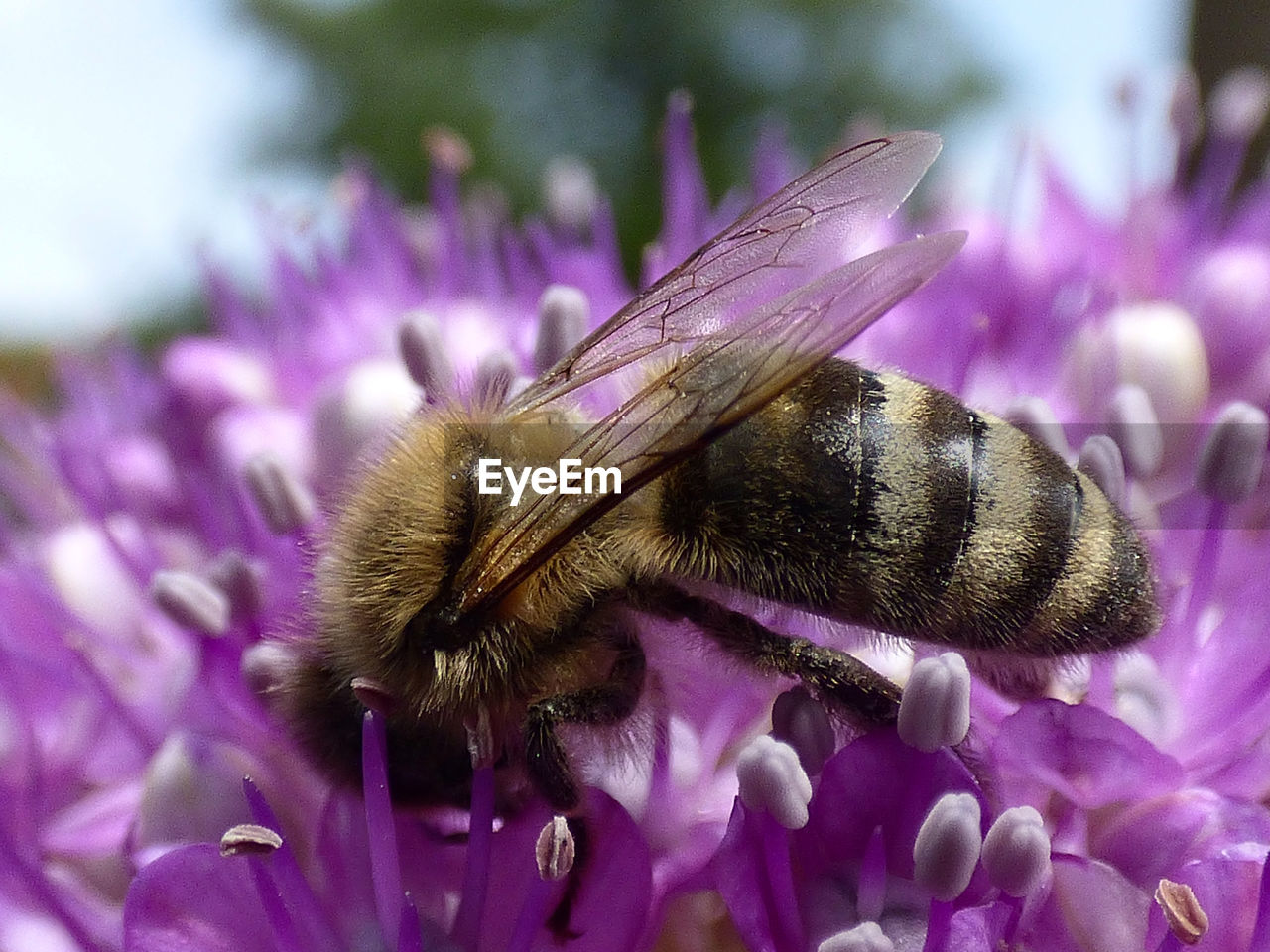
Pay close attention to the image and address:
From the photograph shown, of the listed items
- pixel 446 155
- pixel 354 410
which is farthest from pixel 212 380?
pixel 446 155

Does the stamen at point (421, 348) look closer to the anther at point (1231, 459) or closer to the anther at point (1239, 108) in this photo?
the anther at point (1231, 459)

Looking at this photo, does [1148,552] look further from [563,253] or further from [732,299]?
[563,253]

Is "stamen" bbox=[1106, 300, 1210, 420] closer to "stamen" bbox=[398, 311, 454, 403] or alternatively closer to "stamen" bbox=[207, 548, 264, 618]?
"stamen" bbox=[398, 311, 454, 403]

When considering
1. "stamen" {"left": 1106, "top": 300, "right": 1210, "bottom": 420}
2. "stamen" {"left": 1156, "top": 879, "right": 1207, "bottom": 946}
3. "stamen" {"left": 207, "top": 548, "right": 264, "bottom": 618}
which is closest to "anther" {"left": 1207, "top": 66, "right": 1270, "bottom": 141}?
"stamen" {"left": 1106, "top": 300, "right": 1210, "bottom": 420}

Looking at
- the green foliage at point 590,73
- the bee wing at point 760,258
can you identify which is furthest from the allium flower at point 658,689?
the green foliage at point 590,73

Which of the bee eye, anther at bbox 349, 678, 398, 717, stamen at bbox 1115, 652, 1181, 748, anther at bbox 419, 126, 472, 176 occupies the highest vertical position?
the bee eye

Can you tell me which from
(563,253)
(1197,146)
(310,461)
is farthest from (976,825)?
(1197,146)
